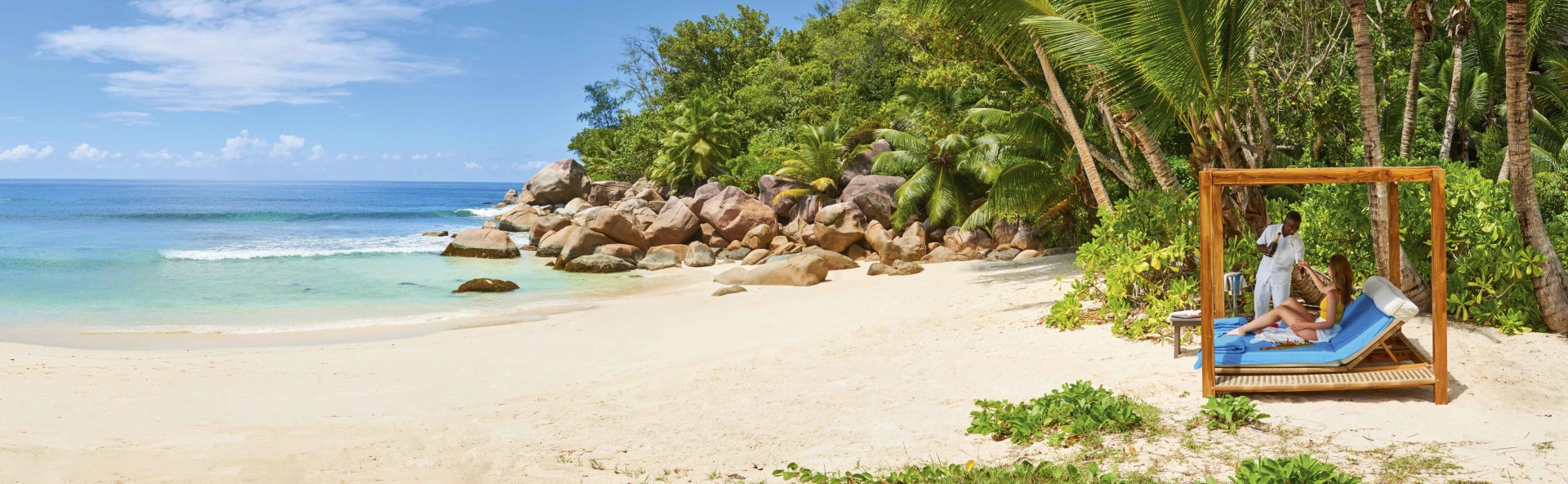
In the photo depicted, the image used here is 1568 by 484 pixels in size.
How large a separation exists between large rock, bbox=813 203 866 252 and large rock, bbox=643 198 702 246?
13.4 feet

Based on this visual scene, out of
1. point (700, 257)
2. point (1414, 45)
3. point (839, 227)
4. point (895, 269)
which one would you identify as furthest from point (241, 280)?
point (1414, 45)

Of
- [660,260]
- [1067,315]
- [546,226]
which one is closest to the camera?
[1067,315]

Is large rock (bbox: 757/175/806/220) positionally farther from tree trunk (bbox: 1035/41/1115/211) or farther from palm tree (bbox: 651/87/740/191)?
tree trunk (bbox: 1035/41/1115/211)

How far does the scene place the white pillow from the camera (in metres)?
6.47

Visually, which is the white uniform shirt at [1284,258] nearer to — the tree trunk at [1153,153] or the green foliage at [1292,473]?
the tree trunk at [1153,153]

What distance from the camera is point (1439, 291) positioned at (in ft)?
21.2

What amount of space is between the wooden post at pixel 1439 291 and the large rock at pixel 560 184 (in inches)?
1647

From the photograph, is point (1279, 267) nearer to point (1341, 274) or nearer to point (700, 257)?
point (1341, 274)

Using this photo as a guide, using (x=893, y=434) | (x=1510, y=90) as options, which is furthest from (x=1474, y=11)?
(x=893, y=434)

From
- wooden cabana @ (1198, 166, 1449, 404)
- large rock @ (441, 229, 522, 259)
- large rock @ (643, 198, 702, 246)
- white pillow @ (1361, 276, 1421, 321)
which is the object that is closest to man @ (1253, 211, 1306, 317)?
white pillow @ (1361, 276, 1421, 321)

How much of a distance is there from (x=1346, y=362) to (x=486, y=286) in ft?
51.9

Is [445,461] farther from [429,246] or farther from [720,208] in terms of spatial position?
[429,246]

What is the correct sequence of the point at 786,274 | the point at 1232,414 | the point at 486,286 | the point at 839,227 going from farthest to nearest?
the point at 839,227 → the point at 486,286 → the point at 786,274 → the point at 1232,414

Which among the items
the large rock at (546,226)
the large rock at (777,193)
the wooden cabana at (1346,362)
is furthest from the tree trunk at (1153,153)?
the large rock at (546,226)
